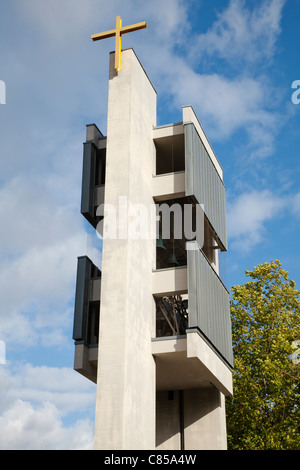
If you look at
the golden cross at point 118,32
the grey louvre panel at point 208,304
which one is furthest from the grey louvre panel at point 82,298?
the golden cross at point 118,32

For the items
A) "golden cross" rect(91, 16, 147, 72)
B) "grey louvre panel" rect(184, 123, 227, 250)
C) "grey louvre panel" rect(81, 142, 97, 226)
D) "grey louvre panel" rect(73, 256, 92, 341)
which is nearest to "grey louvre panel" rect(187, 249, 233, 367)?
"grey louvre panel" rect(184, 123, 227, 250)

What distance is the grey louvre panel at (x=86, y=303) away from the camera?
23.6 meters

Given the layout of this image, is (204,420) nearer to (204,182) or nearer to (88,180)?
(204,182)

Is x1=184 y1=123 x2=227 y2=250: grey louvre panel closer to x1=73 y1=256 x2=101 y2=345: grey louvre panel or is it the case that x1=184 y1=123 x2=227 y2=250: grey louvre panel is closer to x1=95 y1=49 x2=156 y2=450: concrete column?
x1=95 y1=49 x2=156 y2=450: concrete column

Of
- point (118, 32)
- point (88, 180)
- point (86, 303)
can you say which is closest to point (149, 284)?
point (86, 303)

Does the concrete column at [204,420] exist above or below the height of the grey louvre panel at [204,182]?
below

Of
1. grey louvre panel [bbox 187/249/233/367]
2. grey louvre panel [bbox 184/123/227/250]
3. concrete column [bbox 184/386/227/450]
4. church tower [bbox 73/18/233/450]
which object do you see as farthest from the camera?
concrete column [bbox 184/386/227/450]

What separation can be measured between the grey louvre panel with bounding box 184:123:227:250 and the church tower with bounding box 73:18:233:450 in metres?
0.05

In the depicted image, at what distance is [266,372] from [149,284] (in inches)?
415

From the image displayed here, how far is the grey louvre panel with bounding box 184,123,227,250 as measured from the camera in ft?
79.7

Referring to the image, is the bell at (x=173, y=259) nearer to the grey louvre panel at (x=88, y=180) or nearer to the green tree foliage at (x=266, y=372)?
the grey louvre panel at (x=88, y=180)

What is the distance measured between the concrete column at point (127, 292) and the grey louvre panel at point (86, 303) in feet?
8.47

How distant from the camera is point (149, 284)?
23141 millimetres
